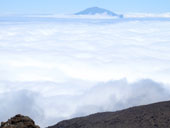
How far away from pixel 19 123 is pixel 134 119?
691 cm

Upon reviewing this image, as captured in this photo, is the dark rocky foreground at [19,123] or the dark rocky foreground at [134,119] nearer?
the dark rocky foreground at [19,123]

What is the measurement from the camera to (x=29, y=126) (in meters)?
13.4

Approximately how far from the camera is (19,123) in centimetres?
1330

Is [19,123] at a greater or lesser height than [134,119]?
greater

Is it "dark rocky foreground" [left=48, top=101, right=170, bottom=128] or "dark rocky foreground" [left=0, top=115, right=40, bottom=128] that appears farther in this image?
"dark rocky foreground" [left=48, top=101, right=170, bottom=128]

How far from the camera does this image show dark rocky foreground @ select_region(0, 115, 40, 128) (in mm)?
13141

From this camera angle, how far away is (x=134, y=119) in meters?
17.3

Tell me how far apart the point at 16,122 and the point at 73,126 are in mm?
5858

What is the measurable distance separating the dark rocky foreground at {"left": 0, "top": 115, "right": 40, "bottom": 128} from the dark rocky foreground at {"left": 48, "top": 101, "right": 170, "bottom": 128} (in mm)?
5196

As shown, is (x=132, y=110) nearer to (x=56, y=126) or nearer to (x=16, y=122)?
(x=56, y=126)

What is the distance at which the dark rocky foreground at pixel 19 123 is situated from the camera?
13141mm

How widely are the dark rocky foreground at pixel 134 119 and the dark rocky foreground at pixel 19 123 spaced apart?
5.20 metres

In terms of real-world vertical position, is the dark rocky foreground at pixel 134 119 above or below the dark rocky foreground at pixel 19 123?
below

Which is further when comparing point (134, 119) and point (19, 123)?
point (134, 119)
